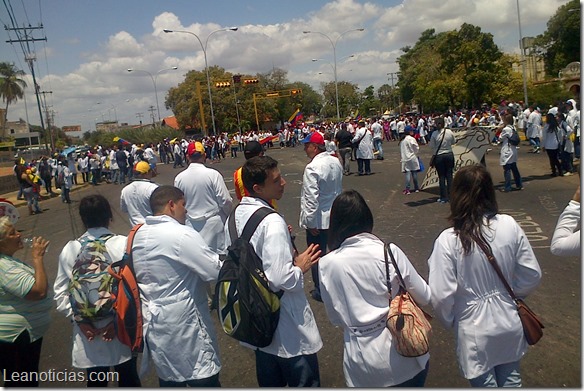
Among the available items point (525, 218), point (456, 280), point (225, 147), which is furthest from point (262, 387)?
point (225, 147)

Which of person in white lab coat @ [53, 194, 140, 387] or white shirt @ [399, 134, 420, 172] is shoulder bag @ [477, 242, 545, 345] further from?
white shirt @ [399, 134, 420, 172]

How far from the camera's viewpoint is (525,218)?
8727 mm

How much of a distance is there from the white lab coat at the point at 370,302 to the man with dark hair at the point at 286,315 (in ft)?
0.94

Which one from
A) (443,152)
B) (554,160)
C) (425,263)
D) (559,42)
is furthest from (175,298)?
(559,42)

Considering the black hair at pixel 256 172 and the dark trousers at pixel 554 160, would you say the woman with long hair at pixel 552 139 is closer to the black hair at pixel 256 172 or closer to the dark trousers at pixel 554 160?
the dark trousers at pixel 554 160

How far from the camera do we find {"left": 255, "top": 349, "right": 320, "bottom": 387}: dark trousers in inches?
113

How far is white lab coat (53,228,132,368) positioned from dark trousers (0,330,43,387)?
0.37m

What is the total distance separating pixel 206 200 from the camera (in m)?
5.46

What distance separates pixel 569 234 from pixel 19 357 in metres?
3.53

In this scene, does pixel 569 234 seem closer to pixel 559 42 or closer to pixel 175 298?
pixel 175 298

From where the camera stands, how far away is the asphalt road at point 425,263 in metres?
3.96

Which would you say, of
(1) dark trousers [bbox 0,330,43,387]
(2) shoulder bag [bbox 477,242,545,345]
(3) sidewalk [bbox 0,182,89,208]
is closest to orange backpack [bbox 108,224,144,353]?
(1) dark trousers [bbox 0,330,43,387]

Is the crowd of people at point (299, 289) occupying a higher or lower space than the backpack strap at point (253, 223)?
lower

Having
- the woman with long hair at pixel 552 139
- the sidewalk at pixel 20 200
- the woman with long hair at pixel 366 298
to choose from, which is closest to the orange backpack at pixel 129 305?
the woman with long hair at pixel 366 298
